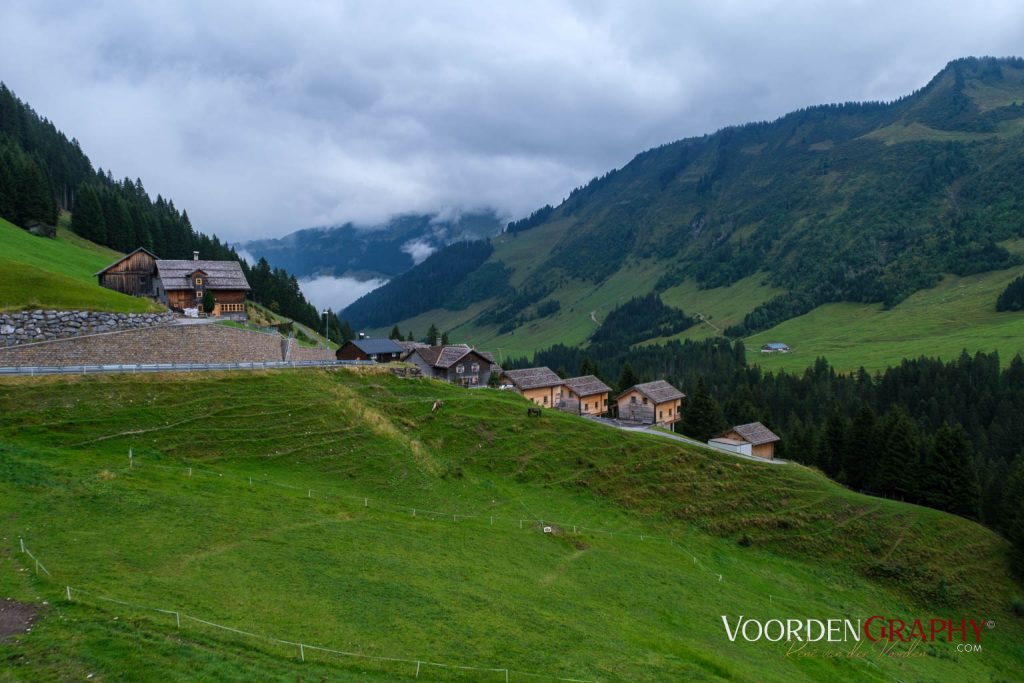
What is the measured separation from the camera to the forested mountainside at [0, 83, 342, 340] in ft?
344

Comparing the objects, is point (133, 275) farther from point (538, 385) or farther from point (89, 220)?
point (538, 385)

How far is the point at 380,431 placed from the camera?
5459 centimetres

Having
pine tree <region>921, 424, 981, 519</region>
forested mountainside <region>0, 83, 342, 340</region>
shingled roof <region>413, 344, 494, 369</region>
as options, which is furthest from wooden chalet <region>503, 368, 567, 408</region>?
forested mountainside <region>0, 83, 342, 340</region>

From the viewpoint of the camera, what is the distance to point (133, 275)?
299 feet

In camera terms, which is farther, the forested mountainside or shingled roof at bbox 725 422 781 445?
the forested mountainside

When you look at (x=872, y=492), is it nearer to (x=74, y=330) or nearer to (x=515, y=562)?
(x=515, y=562)

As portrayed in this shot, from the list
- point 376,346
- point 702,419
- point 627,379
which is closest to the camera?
point 702,419

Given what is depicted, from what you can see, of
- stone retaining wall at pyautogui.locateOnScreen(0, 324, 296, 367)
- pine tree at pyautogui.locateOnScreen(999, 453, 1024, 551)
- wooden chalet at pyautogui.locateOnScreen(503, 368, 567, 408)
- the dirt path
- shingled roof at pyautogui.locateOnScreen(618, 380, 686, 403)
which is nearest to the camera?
the dirt path

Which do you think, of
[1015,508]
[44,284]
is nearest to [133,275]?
[44,284]

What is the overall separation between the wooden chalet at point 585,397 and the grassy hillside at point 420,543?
32.7 m

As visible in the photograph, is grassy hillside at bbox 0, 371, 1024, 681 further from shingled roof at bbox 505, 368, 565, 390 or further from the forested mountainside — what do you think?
the forested mountainside

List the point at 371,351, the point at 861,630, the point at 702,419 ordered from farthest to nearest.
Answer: the point at 371,351 < the point at 702,419 < the point at 861,630

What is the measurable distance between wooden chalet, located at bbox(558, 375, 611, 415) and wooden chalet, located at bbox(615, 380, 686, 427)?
323 cm

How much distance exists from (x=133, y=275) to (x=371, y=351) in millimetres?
38717
